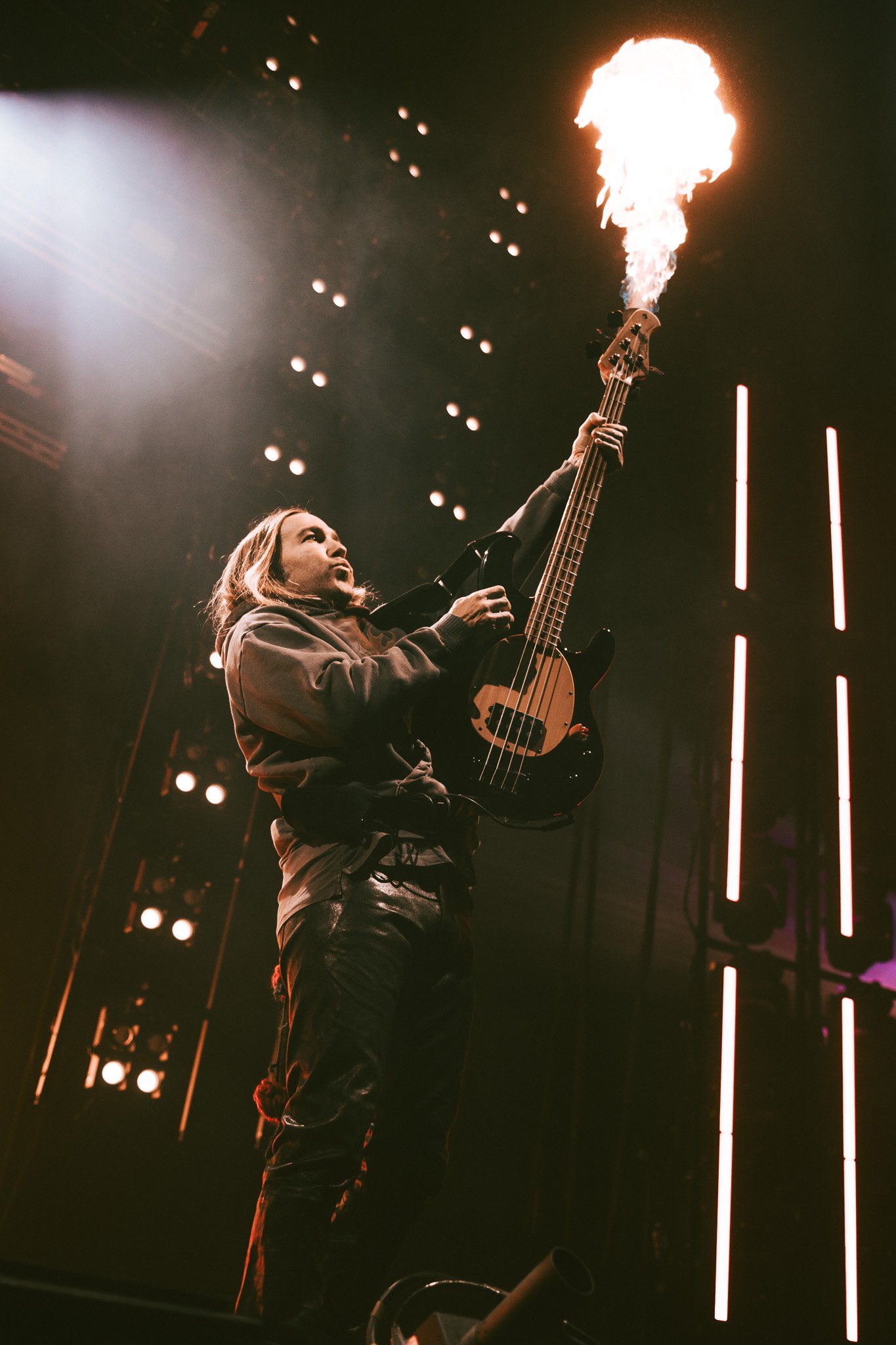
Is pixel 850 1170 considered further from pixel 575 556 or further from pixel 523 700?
pixel 575 556

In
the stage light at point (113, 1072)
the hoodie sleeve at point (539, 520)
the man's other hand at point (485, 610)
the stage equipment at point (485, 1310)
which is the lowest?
the stage equipment at point (485, 1310)

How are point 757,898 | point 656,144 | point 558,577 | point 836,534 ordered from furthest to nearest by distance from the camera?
point 836,534
point 757,898
point 656,144
point 558,577

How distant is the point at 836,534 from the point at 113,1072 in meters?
4.14

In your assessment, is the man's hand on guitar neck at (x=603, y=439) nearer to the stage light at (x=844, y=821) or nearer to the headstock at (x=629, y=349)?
the headstock at (x=629, y=349)

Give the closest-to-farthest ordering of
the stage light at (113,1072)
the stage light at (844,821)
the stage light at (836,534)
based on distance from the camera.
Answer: the stage light at (113,1072) < the stage light at (844,821) < the stage light at (836,534)

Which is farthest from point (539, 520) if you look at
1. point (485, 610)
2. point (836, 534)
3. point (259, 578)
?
point (836, 534)

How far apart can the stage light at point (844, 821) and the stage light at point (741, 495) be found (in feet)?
2.36

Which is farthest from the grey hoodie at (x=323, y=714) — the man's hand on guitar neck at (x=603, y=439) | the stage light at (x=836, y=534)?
the stage light at (x=836, y=534)

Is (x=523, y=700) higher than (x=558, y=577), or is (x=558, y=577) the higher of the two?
(x=558, y=577)

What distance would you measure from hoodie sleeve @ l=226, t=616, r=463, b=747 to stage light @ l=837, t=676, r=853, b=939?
259 cm

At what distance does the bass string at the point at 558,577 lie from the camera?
2201 mm

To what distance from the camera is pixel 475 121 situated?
13.1ft

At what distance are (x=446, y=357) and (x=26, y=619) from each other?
1.99m

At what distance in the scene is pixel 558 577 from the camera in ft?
8.00
